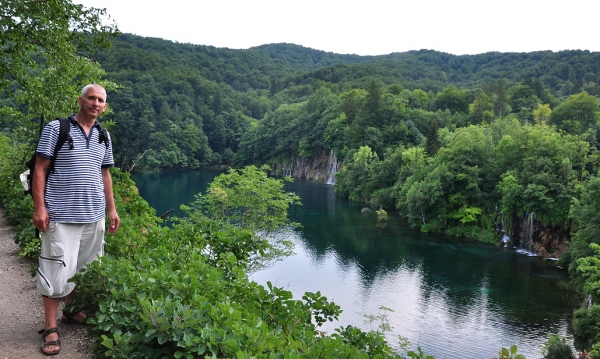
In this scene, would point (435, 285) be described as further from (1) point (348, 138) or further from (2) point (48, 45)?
(1) point (348, 138)

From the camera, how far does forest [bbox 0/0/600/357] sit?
6004 millimetres

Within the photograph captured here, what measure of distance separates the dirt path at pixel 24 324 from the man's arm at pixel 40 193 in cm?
84

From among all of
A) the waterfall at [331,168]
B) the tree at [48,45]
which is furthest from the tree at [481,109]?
the tree at [48,45]

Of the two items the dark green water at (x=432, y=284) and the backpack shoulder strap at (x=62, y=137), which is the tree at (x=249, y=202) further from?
the backpack shoulder strap at (x=62, y=137)

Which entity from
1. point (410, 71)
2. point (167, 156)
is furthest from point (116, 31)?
point (410, 71)

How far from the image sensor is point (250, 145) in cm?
7819

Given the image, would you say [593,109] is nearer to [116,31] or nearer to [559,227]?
[559,227]

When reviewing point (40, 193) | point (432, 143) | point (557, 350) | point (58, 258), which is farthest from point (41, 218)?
point (432, 143)

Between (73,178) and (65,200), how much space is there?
161mm

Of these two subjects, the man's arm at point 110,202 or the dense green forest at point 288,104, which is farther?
the dense green forest at point 288,104

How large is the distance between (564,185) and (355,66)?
292 ft

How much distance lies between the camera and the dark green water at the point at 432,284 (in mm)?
16344

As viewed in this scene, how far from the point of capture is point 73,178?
3416mm

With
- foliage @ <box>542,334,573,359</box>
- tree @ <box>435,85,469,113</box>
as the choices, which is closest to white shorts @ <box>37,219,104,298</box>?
foliage @ <box>542,334,573,359</box>
